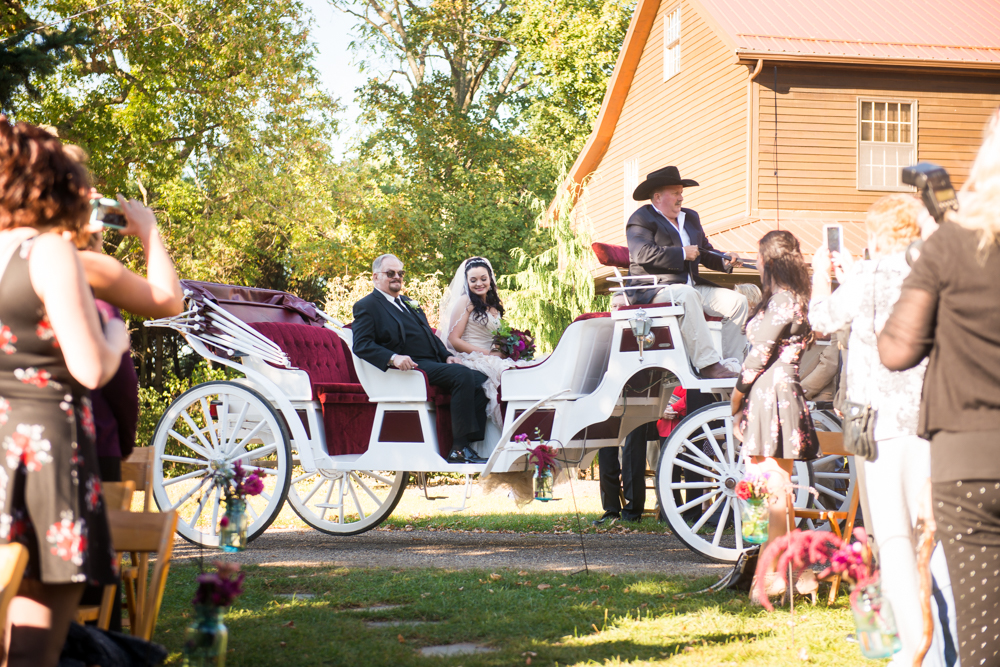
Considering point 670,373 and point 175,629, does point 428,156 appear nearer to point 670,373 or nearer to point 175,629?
point 670,373

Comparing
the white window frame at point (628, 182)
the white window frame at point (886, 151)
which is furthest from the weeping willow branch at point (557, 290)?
the white window frame at point (886, 151)

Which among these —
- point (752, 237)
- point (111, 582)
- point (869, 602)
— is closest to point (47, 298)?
point (111, 582)

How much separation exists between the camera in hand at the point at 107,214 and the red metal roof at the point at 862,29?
13755 millimetres

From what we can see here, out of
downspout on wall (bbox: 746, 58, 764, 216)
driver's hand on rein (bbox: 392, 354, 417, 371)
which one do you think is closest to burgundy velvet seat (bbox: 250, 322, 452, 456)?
driver's hand on rein (bbox: 392, 354, 417, 371)

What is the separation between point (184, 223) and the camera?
2106cm

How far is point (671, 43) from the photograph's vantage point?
61.5 ft

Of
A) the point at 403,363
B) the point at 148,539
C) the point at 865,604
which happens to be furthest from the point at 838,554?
the point at 403,363

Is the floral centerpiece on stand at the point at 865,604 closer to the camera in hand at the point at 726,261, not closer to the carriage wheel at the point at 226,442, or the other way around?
the camera in hand at the point at 726,261

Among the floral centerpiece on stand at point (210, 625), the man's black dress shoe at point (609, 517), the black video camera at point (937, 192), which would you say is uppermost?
the black video camera at point (937, 192)

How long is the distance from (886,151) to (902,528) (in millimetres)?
14146

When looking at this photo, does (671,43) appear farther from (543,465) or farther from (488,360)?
(543,465)

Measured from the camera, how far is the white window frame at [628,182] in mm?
19922

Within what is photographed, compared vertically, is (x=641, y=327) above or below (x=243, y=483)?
above

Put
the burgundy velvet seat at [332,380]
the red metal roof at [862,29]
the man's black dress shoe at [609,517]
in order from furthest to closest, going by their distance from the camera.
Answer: the red metal roof at [862,29] → the man's black dress shoe at [609,517] → the burgundy velvet seat at [332,380]
